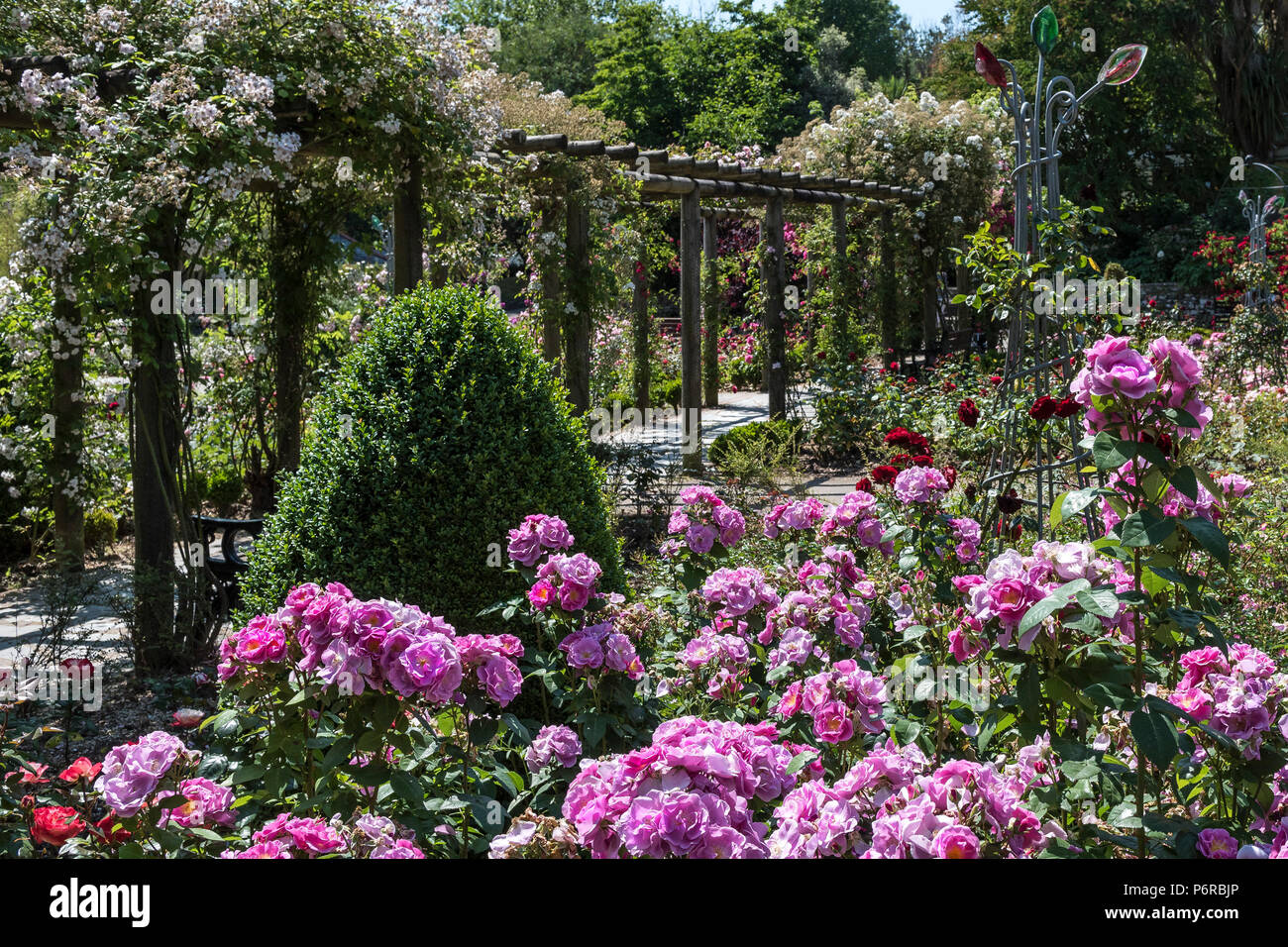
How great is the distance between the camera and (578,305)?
278 inches

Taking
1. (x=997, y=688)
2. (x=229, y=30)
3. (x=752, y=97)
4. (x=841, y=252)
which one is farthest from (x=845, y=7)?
(x=997, y=688)

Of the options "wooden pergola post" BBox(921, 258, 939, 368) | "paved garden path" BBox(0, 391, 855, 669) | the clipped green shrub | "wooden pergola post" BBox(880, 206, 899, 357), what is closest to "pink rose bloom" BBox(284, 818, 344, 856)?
"paved garden path" BBox(0, 391, 855, 669)

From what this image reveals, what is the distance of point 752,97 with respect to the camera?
923 inches

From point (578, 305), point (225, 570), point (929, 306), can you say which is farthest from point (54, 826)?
point (929, 306)

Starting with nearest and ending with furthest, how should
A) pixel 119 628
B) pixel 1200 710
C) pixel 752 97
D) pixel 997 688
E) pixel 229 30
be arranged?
pixel 1200 710 < pixel 997 688 < pixel 229 30 < pixel 119 628 < pixel 752 97

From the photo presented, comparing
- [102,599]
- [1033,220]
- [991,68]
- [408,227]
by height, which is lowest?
[102,599]

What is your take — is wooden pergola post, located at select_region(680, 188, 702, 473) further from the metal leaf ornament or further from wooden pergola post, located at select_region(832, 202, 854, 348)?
the metal leaf ornament

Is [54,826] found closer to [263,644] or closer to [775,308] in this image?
[263,644]

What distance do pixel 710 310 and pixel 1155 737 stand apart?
898 centimetres

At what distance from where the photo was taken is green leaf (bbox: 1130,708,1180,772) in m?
1.49
